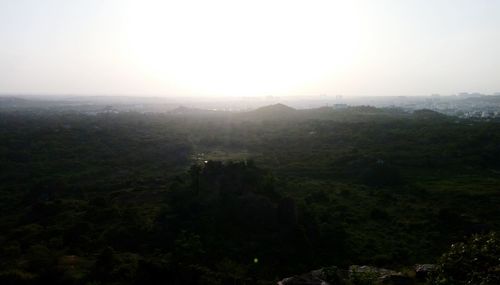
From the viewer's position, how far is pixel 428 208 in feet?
136

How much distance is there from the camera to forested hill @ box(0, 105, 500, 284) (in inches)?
1009

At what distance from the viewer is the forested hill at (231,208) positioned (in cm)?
2562

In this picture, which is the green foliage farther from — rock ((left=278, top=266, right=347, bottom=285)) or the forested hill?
the forested hill

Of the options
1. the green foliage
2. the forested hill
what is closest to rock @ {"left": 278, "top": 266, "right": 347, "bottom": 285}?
the forested hill

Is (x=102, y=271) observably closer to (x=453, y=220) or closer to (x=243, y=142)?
(x=453, y=220)

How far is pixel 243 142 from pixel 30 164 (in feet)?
140

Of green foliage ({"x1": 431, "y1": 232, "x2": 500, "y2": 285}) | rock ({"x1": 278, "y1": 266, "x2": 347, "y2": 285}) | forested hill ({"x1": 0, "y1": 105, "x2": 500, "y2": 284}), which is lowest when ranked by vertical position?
forested hill ({"x1": 0, "y1": 105, "x2": 500, "y2": 284})

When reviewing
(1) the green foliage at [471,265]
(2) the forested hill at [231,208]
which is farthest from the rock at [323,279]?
(1) the green foliage at [471,265]

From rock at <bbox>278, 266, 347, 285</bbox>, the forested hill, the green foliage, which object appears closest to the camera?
the green foliage

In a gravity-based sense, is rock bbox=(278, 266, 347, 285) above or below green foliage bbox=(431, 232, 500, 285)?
below

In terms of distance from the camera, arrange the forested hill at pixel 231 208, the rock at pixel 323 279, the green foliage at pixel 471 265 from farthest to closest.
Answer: the forested hill at pixel 231 208
the rock at pixel 323 279
the green foliage at pixel 471 265

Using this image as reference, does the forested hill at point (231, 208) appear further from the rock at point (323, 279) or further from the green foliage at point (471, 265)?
the green foliage at point (471, 265)

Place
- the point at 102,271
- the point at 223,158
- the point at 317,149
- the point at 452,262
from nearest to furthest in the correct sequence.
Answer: the point at 452,262 < the point at 102,271 < the point at 223,158 < the point at 317,149

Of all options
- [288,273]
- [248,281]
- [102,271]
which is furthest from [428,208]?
[102,271]
